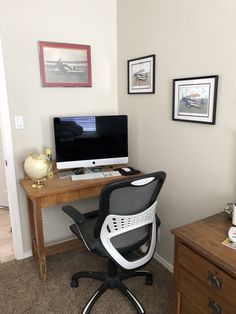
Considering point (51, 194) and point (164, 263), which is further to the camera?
point (164, 263)

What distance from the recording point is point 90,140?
230 centimetres

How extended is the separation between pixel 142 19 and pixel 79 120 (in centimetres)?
100

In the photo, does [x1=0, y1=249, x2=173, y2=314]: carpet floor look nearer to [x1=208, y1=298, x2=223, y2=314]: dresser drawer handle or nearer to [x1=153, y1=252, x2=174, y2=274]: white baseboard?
[x1=153, y1=252, x2=174, y2=274]: white baseboard

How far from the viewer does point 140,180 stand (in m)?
1.49

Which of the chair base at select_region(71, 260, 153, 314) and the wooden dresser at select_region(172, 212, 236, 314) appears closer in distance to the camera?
the wooden dresser at select_region(172, 212, 236, 314)

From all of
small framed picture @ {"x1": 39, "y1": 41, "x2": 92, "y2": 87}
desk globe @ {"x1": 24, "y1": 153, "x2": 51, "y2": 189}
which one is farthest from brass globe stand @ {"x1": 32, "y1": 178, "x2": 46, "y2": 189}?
small framed picture @ {"x1": 39, "y1": 41, "x2": 92, "y2": 87}

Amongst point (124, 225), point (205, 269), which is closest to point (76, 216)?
point (124, 225)

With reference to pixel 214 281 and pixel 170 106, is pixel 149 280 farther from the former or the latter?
pixel 170 106

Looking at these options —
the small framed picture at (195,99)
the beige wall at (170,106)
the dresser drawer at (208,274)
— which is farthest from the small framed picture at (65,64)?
the dresser drawer at (208,274)

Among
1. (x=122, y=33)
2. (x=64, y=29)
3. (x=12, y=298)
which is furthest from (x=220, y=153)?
(x=12, y=298)

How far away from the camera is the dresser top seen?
1138 mm

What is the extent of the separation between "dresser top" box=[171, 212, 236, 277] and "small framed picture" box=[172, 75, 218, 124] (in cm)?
64

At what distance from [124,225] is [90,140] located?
923 mm

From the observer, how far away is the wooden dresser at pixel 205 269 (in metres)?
1.14
